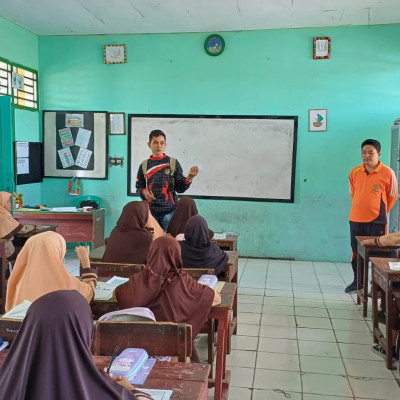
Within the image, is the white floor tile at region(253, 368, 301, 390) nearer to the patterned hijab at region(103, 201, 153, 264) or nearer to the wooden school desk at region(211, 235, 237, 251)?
the patterned hijab at region(103, 201, 153, 264)

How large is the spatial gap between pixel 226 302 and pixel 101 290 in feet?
2.44

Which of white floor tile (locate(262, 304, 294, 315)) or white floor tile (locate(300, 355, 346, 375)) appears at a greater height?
white floor tile (locate(300, 355, 346, 375))

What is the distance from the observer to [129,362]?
173 cm

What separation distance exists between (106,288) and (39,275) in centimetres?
51

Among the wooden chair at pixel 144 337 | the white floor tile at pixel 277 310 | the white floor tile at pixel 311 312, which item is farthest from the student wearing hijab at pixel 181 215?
the wooden chair at pixel 144 337

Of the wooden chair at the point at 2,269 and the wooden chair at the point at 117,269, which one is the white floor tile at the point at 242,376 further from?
the wooden chair at the point at 2,269

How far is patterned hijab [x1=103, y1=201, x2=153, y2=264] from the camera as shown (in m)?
3.72

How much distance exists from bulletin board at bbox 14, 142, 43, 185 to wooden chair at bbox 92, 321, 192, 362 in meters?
4.91

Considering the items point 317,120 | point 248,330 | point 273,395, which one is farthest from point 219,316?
point 317,120

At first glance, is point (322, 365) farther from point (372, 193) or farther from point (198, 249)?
point (372, 193)

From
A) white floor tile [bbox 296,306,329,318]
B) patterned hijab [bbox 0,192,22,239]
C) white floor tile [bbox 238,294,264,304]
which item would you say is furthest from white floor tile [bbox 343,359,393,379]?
patterned hijab [bbox 0,192,22,239]

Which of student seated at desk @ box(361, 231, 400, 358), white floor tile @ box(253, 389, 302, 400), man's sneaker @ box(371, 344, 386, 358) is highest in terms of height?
student seated at desk @ box(361, 231, 400, 358)

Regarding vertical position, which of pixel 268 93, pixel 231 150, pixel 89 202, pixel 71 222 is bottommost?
pixel 71 222

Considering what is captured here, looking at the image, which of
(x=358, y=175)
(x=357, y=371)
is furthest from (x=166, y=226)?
(x=357, y=371)
